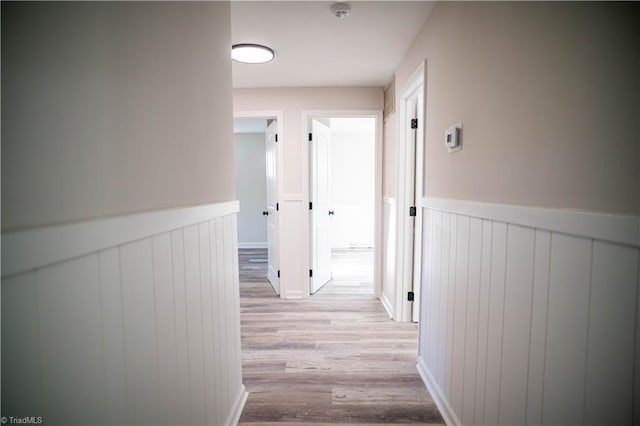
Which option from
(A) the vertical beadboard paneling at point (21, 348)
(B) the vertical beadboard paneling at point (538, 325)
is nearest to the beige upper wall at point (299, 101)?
(B) the vertical beadboard paneling at point (538, 325)

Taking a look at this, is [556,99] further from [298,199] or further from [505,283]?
[298,199]

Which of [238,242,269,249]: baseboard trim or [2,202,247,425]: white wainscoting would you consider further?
[238,242,269,249]: baseboard trim

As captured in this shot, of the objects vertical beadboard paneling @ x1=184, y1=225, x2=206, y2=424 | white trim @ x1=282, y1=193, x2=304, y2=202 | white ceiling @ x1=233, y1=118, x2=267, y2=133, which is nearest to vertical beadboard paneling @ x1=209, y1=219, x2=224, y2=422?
vertical beadboard paneling @ x1=184, y1=225, x2=206, y2=424

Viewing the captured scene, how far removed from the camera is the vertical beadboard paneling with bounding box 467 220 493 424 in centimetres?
129

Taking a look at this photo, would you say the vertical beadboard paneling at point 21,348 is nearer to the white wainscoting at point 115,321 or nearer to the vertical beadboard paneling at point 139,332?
the white wainscoting at point 115,321

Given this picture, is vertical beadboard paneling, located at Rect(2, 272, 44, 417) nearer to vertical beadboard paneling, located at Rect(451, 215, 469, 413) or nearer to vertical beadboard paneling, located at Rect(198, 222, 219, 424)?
vertical beadboard paneling, located at Rect(198, 222, 219, 424)

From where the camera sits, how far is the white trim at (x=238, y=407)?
1639mm

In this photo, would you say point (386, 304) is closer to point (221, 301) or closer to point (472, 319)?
point (472, 319)

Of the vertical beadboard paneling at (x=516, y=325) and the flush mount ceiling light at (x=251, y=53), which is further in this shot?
the flush mount ceiling light at (x=251, y=53)

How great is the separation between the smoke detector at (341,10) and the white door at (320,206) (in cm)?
167

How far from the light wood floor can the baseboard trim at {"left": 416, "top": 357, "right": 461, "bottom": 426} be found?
1.4 inches

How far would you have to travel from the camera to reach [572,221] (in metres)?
0.86

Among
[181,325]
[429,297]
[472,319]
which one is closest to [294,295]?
[429,297]

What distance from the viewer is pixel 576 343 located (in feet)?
2.85
